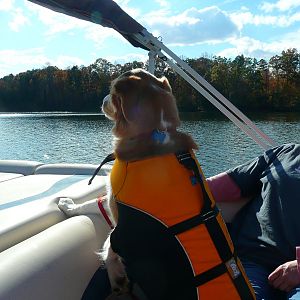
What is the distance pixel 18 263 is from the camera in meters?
1.96

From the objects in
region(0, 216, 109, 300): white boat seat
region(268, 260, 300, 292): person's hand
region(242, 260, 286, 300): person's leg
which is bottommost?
region(242, 260, 286, 300): person's leg

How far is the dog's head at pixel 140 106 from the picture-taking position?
6.57 ft

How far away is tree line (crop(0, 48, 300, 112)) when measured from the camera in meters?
→ 44.7

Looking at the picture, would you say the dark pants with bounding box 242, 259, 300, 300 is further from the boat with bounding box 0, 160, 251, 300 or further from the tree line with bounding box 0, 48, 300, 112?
the tree line with bounding box 0, 48, 300, 112

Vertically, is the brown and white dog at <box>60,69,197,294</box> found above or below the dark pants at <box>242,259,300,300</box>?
above

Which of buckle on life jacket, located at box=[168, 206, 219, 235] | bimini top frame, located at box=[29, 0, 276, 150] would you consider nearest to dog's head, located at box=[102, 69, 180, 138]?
buckle on life jacket, located at box=[168, 206, 219, 235]

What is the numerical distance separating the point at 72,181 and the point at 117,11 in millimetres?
1355

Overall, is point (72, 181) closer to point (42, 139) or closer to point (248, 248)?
point (248, 248)

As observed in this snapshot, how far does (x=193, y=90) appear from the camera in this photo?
3953 cm

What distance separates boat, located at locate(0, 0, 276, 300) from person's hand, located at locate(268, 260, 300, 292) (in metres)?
0.76

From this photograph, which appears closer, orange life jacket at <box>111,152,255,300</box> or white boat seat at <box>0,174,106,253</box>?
orange life jacket at <box>111,152,255,300</box>

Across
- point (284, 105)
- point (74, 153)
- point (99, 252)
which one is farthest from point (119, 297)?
point (284, 105)

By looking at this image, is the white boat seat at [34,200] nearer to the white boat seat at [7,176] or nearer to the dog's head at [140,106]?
the white boat seat at [7,176]

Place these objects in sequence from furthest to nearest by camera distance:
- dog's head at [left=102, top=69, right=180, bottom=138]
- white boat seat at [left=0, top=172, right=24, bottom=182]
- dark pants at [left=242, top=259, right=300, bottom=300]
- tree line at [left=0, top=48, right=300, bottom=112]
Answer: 1. tree line at [left=0, top=48, right=300, bottom=112]
2. white boat seat at [left=0, top=172, right=24, bottom=182]
3. dark pants at [left=242, top=259, right=300, bottom=300]
4. dog's head at [left=102, top=69, right=180, bottom=138]
